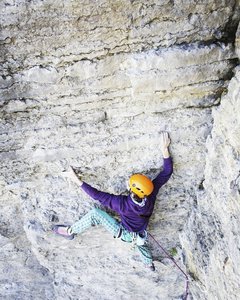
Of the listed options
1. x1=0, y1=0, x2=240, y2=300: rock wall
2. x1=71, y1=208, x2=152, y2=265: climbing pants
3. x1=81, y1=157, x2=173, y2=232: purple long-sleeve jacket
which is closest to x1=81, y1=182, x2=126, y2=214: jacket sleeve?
x1=81, y1=157, x2=173, y2=232: purple long-sleeve jacket

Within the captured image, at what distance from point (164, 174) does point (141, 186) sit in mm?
413

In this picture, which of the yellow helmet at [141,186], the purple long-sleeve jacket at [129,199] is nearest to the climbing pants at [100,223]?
the purple long-sleeve jacket at [129,199]

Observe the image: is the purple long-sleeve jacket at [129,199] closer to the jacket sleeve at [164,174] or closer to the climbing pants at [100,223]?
the jacket sleeve at [164,174]

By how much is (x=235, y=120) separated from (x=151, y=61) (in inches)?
39.3

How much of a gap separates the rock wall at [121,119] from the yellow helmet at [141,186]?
0.36m

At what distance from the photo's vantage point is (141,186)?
288 centimetres

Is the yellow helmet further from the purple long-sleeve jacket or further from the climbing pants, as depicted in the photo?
the climbing pants

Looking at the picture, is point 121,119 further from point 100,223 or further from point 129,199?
point 100,223

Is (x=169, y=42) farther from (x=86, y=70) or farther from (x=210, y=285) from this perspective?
(x=210, y=285)

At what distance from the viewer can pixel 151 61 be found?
2.52 metres

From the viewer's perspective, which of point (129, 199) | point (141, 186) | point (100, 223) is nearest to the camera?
point (141, 186)

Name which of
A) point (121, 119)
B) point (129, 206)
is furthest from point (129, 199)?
point (121, 119)

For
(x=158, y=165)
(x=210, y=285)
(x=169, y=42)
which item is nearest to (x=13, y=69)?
(x=169, y=42)

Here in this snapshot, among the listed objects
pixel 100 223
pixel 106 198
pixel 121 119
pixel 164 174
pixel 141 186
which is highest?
pixel 121 119
